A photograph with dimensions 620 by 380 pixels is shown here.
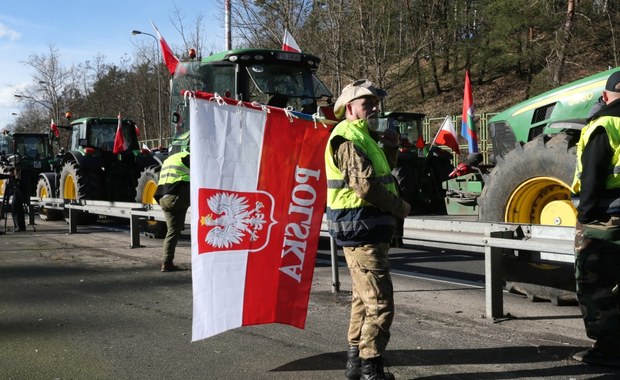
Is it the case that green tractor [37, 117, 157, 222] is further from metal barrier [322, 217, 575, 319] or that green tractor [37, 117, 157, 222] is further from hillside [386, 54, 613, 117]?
hillside [386, 54, 613, 117]

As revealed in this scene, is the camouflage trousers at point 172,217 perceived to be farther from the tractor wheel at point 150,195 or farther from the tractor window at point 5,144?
the tractor window at point 5,144

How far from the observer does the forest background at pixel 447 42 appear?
2298cm

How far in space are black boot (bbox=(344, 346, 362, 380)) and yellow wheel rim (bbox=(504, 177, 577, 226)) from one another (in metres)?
2.88

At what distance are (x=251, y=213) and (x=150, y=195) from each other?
332 inches

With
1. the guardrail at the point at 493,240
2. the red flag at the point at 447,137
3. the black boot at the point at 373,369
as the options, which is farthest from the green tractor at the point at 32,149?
the black boot at the point at 373,369

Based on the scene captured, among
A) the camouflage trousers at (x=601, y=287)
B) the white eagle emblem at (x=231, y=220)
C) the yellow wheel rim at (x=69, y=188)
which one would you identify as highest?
the yellow wheel rim at (x=69, y=188)

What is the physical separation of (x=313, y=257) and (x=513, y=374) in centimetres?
169

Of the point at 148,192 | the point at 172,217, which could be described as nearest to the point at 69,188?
the point at 148,192

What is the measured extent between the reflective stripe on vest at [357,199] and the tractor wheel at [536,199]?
2.30m

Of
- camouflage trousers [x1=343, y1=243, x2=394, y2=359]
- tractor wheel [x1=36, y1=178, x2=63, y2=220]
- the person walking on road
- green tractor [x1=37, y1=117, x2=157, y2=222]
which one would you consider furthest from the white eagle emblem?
tractor wheel [x1=36, y1=178, x2=63, y2=220]

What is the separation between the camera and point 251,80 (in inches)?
406

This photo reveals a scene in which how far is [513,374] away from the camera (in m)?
4.38

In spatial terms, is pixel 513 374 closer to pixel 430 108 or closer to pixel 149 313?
Answer: pixel 149 313

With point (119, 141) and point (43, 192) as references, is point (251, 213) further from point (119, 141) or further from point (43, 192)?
point (43, 192)
